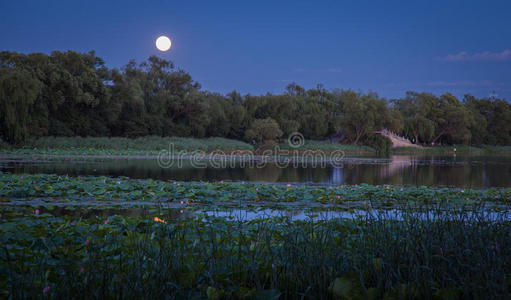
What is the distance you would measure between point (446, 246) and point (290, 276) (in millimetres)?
1248

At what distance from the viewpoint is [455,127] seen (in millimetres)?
58188

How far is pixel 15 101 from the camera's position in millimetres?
22422

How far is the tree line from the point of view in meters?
26.2

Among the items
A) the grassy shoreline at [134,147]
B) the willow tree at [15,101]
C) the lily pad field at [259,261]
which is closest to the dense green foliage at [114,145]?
the grassy shoreline at [134,147]

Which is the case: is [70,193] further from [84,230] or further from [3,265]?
[3,265]

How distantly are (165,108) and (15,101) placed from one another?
18164 mm

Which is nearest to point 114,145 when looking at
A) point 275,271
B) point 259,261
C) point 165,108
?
point 165,108

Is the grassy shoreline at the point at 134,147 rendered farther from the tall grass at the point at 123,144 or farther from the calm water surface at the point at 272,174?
the calm water surface at the point at 272,174

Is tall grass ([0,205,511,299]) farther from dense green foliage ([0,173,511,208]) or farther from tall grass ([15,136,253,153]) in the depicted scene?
tall grass ([15,136,253,153])

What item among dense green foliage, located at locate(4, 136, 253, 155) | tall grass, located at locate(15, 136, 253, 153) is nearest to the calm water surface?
dense green foliage, located at locate(4, 136, 253, 155)

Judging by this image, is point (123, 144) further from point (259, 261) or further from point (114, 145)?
point (259, 261)

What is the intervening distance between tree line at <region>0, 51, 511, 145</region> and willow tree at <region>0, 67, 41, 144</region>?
5 centimetres

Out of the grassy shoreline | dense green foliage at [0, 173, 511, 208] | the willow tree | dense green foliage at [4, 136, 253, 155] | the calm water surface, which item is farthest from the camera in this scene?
dense green foliage at [4, 136, 253, 155]

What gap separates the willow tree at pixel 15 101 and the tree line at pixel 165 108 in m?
0.05
